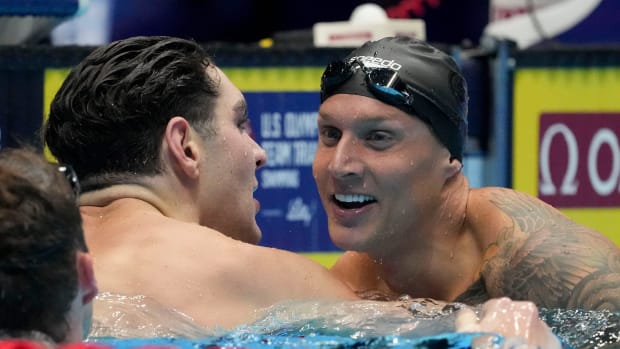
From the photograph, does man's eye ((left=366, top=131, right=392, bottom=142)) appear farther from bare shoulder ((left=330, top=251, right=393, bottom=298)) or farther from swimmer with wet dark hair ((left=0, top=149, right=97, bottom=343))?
swimmer with wet dark hair ((left=0, top=149, right=97, bottom=343))

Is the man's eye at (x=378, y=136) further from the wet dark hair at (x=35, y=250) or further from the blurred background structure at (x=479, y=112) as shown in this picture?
the blurred background structure at (x=479, y=112)

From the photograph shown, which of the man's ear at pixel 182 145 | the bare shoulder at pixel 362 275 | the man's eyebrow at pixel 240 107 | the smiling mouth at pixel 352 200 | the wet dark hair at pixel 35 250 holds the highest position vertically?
the wet dark hair at pixel 35 250

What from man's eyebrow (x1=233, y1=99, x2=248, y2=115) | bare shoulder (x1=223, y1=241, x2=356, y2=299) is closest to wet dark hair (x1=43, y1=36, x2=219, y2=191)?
man's eyebrow (x1=233, y1=99, x2=248, y2=115)

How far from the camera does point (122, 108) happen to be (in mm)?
3078

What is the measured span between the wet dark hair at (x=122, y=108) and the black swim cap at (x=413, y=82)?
0.52 m

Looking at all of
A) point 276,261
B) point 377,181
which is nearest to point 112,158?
point 276,261

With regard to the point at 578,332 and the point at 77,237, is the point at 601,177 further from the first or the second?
the point at 77,237

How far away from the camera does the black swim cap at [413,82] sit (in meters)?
3.44

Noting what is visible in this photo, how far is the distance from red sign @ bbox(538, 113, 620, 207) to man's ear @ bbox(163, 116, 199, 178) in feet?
9.37

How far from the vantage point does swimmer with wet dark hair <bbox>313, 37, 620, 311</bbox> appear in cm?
333

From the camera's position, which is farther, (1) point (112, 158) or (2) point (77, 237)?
(1) point (112, 158)

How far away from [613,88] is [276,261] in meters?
3.29

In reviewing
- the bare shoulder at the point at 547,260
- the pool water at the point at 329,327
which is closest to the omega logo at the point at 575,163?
the bare shoulder at the point at 547,260

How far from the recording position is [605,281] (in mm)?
3127
